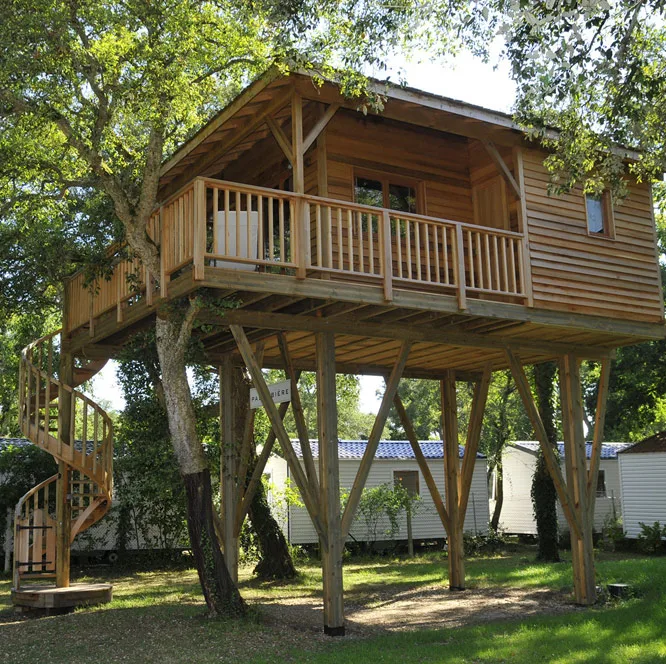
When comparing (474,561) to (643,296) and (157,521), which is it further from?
(643,296)

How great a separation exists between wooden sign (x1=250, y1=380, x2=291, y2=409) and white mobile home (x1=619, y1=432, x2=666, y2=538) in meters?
16.0

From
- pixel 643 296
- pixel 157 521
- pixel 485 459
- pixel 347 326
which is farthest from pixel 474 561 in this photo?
pixel 347 326

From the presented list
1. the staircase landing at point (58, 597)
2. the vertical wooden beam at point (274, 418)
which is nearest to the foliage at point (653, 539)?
the vertical wooden beam at point (274, 418)

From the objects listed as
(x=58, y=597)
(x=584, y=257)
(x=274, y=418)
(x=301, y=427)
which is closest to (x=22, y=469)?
(x=58, y=597)

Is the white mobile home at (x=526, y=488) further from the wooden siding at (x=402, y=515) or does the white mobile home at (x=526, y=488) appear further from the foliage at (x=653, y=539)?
the foliage at (x=653, y=539)

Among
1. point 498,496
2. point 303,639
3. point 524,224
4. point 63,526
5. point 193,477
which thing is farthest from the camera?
point 498,496

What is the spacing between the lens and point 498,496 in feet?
93.6

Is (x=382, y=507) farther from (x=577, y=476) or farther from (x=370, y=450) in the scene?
(x=370, y=450)

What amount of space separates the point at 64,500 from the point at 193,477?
4.56 metres

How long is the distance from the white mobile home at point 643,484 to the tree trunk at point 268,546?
460 inches

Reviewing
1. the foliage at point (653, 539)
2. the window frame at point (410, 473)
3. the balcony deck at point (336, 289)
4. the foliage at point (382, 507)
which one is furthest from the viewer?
the window frame at point (410, 473)

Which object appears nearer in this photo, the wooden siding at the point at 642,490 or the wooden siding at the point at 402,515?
the wooden siding at the point at 402,515

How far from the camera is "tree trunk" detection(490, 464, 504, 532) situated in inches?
→ 1078

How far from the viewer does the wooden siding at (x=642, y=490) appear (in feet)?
77.4
